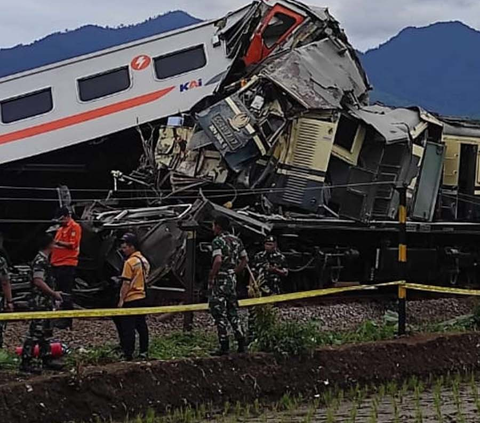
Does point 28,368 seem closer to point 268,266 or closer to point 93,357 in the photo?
point 93,357

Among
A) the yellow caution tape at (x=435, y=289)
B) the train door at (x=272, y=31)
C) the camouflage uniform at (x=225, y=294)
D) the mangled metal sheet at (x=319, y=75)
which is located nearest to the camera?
the camouflage uniform at (x=225, y=294)

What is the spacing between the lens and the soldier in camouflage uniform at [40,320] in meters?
8.58

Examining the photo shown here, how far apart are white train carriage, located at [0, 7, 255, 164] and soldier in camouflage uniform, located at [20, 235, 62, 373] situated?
7.52 metres

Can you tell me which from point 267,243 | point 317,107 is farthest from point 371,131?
point 267,243

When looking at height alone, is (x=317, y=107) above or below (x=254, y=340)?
above

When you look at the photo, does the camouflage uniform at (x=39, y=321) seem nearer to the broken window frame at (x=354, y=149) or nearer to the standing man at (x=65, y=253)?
the standing man at (x=65, y=253)

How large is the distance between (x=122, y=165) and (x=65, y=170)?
2.94ft

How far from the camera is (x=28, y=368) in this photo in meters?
8.55

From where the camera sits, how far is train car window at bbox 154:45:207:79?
1656 centimetres

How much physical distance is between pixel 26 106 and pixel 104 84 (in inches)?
47.0

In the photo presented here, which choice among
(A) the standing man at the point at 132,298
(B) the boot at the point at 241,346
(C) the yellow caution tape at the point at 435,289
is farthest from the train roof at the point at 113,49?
(B) the boot at the point at 241,346

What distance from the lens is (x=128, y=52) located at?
16.5 meters

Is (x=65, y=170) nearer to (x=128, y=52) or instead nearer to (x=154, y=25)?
(x=128, y=52)

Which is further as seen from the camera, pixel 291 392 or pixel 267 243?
pixel 267 243
